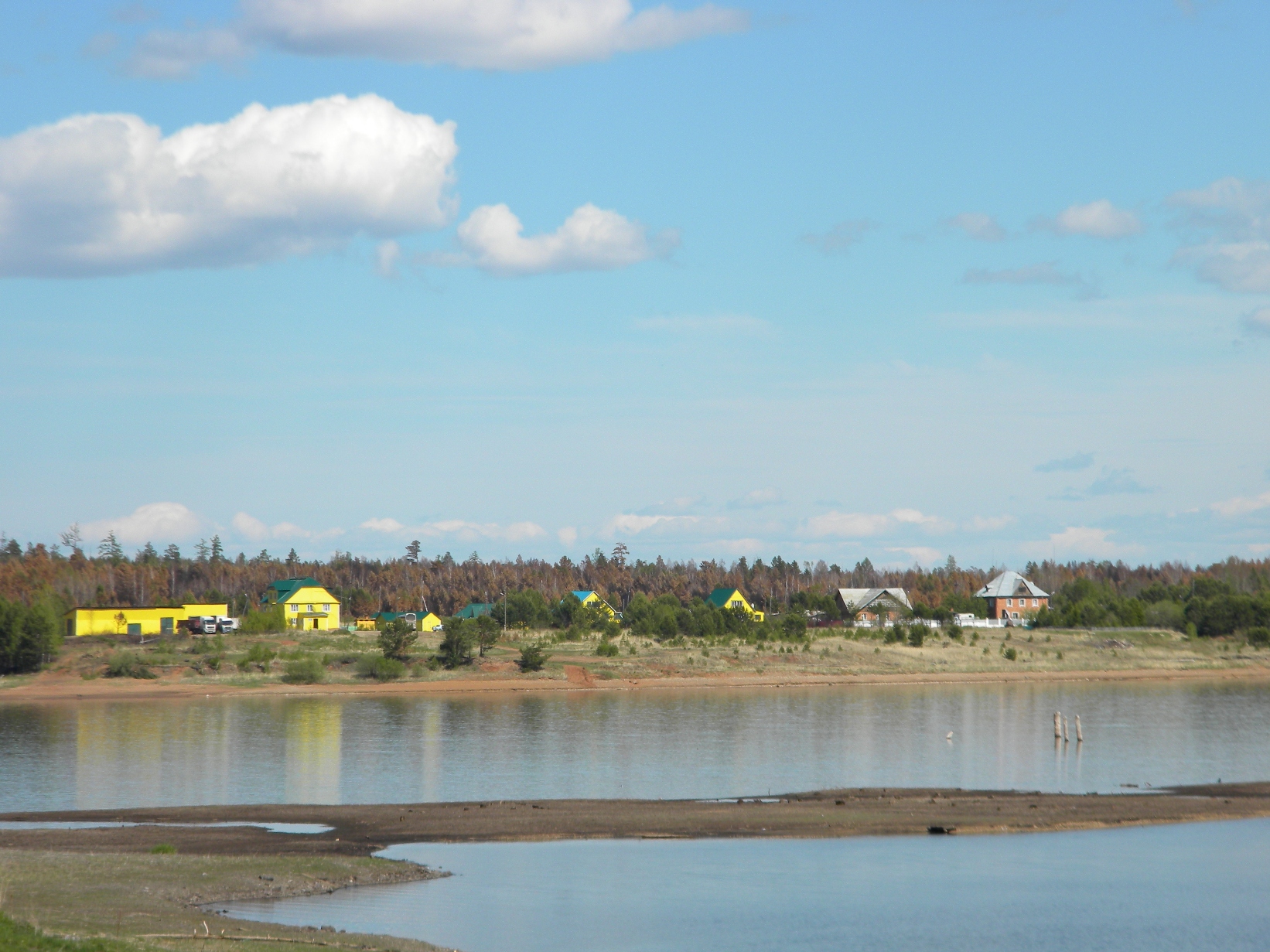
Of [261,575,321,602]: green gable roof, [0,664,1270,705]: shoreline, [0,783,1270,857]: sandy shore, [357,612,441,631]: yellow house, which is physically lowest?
[0,664,1270,705]: shoreline

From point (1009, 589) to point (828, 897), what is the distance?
483 ft

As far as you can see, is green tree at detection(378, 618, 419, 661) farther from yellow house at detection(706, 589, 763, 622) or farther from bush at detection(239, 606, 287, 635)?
yellow house at detection(706, 589, 763, 622)

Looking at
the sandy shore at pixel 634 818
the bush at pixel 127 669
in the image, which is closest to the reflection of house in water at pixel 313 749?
the sandy shore at pixel 634 818

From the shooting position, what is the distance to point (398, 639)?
343 ft

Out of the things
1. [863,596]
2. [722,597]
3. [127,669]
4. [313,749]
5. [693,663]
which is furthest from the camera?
[722,597]

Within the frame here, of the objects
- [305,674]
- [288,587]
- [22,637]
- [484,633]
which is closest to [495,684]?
[484,633]

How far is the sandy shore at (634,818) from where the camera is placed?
37.2 meters

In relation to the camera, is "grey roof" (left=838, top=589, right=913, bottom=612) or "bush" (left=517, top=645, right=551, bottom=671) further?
"grey roof" (left=838, top=589, right=913, bottom=612)

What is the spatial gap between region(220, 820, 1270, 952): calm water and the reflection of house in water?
37.9 feet

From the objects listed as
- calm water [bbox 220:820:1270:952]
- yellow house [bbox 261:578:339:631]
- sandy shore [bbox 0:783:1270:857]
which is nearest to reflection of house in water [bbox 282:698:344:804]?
sandy shore [bbox 0:783:1270:857]

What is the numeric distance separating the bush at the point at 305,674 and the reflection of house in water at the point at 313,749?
29.0ft

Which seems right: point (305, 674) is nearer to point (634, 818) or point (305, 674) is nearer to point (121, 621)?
point (121, 621)

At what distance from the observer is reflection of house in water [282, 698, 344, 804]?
47450 millimetres

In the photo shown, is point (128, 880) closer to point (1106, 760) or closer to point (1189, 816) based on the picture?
point (1189, 816)
